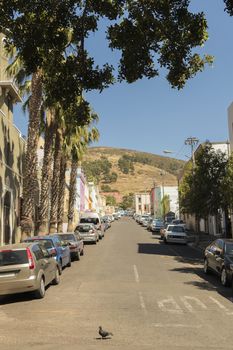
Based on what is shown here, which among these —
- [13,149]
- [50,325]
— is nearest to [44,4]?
[50,325]

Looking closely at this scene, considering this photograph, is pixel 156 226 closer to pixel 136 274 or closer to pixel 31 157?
pixel 31 157

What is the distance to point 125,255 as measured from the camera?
27578 mm

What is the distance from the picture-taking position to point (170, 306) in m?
12.4

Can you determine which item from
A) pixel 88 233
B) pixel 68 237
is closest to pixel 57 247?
pixel 68 237

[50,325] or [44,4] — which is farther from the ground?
[44,4]

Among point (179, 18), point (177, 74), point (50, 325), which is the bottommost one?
point (50, 325)

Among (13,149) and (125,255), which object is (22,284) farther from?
(13,149)

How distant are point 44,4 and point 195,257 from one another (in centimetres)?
2065

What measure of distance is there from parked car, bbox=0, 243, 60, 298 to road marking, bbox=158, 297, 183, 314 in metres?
3.41

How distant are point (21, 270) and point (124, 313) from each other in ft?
11.5

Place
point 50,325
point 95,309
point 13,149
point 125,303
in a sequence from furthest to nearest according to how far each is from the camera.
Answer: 1. point 13,149
2. point 125,303
3. point 95,309
4. point 50,325

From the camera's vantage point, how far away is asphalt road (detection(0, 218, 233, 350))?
344 inches

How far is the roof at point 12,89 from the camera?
28.2 m

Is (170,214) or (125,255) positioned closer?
(125,255)
